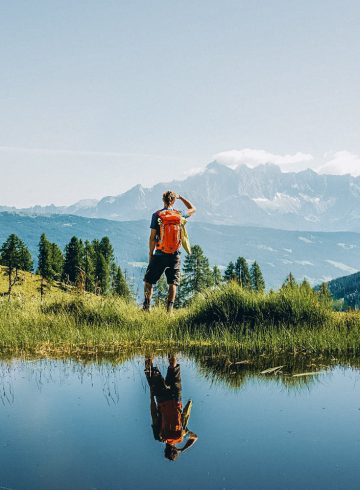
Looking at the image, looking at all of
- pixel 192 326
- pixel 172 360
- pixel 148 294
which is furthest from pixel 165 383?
pixel 148 294

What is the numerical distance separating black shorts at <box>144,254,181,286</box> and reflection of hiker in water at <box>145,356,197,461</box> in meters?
4.88

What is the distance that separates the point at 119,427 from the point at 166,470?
126cm

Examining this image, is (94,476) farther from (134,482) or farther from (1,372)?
(1,372)

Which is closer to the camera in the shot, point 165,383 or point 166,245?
point 165,383

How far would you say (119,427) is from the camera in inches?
218

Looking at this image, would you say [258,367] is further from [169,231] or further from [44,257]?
[44,257]

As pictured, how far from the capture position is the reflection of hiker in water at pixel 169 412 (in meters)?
5.02

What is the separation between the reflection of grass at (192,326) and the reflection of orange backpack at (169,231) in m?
1.46

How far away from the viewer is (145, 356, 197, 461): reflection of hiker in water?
502cm

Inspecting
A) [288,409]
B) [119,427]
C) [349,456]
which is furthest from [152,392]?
[349,456]

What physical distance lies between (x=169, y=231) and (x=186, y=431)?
7522 millimetres

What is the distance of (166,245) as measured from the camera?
12.6 meters

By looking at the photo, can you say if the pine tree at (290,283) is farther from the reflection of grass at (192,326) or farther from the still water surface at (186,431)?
the still water surface at (186,431)

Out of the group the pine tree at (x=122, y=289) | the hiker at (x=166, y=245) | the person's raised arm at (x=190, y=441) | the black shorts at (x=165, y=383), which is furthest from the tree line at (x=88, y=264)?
the person's raised arm at (x=190, y=441)
